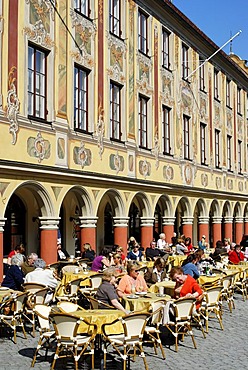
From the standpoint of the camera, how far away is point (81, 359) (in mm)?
9023

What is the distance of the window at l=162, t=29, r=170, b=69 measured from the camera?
952 inches

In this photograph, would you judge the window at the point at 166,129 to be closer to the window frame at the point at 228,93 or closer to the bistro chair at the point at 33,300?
the window frame at the point at 228,93

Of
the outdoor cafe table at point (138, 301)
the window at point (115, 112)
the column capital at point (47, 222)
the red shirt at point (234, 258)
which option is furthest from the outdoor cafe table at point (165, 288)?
the window at point (115, 112)

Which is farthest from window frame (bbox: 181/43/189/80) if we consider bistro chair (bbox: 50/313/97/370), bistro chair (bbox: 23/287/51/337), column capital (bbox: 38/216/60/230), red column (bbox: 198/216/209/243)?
bistro chair (bbox: 50/313/97/370)

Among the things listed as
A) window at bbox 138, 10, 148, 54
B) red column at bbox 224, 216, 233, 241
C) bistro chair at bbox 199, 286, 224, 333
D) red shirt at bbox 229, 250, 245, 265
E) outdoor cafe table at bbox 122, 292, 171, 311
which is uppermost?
window at bbox 138, 10, 148, 54

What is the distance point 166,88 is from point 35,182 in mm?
→ 10356

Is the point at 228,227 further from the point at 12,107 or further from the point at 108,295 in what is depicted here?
the point at 108,295

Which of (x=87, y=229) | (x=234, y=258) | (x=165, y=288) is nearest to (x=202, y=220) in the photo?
(x=234, y=258)

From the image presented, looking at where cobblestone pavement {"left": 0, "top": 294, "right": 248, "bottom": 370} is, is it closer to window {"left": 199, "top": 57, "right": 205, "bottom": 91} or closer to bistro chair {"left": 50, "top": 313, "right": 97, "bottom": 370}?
bistro chair {"left": 50, "top": 313, "right": 97, "bottom": 370}

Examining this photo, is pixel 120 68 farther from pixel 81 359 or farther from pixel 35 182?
pixel 81 359

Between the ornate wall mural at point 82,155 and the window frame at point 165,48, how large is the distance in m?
7.62

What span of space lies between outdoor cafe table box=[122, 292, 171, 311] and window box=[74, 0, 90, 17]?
10.2 m

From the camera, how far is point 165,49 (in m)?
24.5

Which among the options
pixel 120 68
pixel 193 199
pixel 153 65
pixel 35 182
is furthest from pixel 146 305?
pixel 193 199
